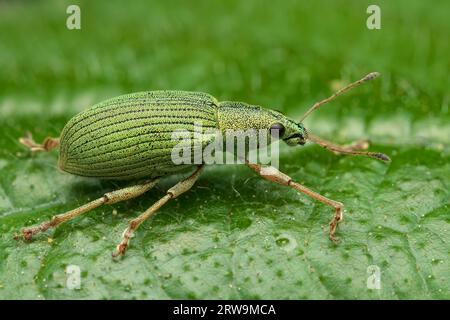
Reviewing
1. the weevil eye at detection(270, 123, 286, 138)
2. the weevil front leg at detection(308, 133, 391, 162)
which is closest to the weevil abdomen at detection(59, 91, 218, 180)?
the weevil eye at detection(270, 123, 286, 138)

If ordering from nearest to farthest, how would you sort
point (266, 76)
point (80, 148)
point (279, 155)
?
point (80, 148), point (279, 155), point (266, 76)

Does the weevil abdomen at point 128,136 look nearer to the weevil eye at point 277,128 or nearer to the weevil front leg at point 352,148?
the weevil eye at point 277,128

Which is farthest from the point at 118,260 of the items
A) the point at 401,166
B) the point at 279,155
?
the point at 401,166

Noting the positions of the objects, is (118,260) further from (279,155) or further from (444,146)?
(444,146)

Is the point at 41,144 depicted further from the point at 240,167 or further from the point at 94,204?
the point at 240,167

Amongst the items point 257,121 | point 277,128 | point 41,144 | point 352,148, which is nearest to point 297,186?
point 277,128

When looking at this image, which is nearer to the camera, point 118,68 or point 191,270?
point 191,270

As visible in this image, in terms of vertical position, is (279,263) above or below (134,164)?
below

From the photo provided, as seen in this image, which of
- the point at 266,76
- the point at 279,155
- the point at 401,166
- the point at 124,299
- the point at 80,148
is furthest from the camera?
the point at 266,76

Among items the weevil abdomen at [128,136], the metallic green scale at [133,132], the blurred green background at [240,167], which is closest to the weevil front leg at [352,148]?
the blurred green background at [240,167]

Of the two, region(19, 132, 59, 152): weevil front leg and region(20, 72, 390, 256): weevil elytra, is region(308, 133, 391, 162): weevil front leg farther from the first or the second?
region(19, 132, 59, 152): weevil front leg
